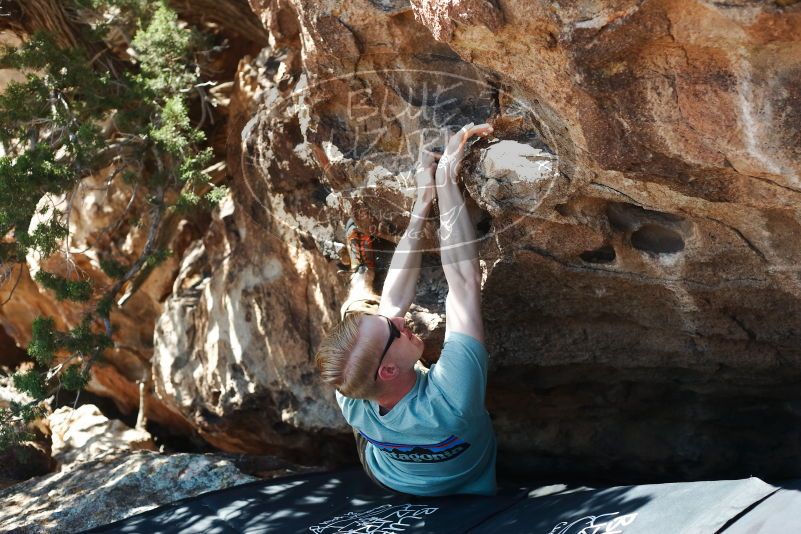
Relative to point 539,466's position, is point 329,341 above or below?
above

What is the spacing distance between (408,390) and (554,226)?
0.74 m

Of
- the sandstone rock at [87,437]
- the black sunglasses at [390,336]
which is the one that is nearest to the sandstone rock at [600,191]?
the black sunglasses at [390,336]

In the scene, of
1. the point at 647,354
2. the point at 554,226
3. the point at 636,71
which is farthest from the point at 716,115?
the point at 647,354

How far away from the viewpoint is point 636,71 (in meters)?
2.24

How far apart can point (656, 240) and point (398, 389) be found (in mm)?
991

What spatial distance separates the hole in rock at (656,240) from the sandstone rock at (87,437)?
9.60ft

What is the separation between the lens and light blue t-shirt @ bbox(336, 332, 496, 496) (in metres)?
2.88

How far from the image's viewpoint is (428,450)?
9.79 ft

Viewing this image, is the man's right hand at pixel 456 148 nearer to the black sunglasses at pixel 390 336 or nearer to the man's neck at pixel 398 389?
the black sunglasses at pixel 390 336

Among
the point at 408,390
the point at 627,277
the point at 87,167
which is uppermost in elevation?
the point at 87,167

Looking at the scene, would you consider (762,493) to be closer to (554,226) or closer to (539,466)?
(554,226)

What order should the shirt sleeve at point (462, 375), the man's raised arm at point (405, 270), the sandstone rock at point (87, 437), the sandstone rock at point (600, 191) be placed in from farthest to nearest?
the sandstone rock at point (87, 437)
the man's raised arm at point (405, 270)
the shirt sleeve at point (462, 375)
the sandstone rock at point (600, 191)

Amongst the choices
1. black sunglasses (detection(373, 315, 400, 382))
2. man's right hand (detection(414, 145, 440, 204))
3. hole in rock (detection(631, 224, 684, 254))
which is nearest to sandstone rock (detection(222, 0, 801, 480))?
hole in rock (detection(631, 224, 684, 254))

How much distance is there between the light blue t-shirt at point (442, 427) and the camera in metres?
2.88
